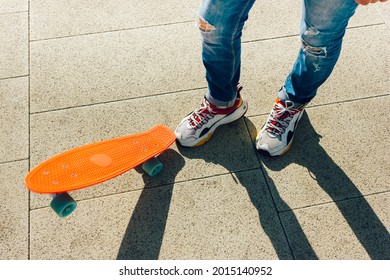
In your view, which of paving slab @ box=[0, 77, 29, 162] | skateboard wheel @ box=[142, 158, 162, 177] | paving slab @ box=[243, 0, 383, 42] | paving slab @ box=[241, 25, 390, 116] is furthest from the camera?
paving slab @ box=[243, 0, 383, 42]

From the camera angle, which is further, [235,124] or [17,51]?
[17,51]

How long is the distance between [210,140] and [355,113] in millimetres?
856

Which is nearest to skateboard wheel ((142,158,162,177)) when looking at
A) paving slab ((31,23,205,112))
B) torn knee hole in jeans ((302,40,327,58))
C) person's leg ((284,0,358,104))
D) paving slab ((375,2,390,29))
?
paving slab ((31,23,205,112))

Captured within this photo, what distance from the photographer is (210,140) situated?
2236 mm

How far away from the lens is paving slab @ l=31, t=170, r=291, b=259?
192cm

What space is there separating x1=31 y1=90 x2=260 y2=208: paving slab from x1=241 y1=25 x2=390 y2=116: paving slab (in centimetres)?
28

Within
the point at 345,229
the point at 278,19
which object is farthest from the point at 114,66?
the point at 345,229

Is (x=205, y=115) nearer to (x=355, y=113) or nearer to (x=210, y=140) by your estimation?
(x=210, y=140)

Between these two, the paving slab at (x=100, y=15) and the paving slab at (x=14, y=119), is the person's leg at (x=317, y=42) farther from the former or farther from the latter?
the paving slab at (x=14, y=119)

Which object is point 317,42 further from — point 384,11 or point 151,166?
point 384,11

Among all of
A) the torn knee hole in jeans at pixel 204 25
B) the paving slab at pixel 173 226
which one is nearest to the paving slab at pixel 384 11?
the paving slab at pixel 173 226

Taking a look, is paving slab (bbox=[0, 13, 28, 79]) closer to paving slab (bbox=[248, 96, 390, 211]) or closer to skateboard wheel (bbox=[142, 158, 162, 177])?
skateboard wheel (bbox=[142, 158, 162, 177])
